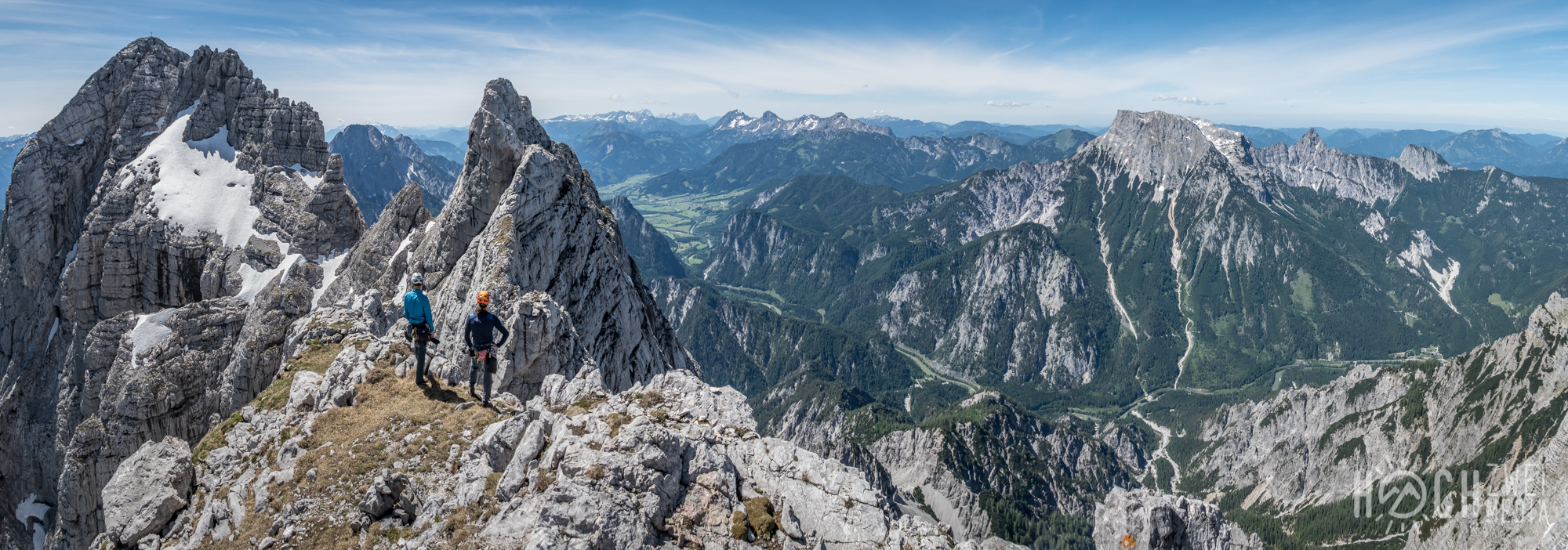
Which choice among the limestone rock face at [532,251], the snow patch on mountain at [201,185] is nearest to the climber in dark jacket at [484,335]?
the limestone rock face at [532,251]

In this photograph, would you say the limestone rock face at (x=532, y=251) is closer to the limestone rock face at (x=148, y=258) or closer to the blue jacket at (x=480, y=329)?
the limestone rock face at (x=148, y=258)

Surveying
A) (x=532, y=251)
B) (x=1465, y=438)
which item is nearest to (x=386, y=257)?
(x=532, y=251)

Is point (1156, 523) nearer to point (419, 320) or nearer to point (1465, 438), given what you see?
point (419, 320)

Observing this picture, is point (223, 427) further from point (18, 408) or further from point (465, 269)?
point (18, 408)

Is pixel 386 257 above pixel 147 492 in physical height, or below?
above

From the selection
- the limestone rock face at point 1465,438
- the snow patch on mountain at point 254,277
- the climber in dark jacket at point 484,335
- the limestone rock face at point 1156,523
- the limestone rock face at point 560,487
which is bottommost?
the limestone rock face at point 1465,438

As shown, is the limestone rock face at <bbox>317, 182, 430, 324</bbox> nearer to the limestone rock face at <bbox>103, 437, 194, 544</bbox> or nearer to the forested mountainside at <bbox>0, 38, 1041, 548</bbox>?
the forested mountainside at <bbox>0, 38, 1041, 548</bbox>
